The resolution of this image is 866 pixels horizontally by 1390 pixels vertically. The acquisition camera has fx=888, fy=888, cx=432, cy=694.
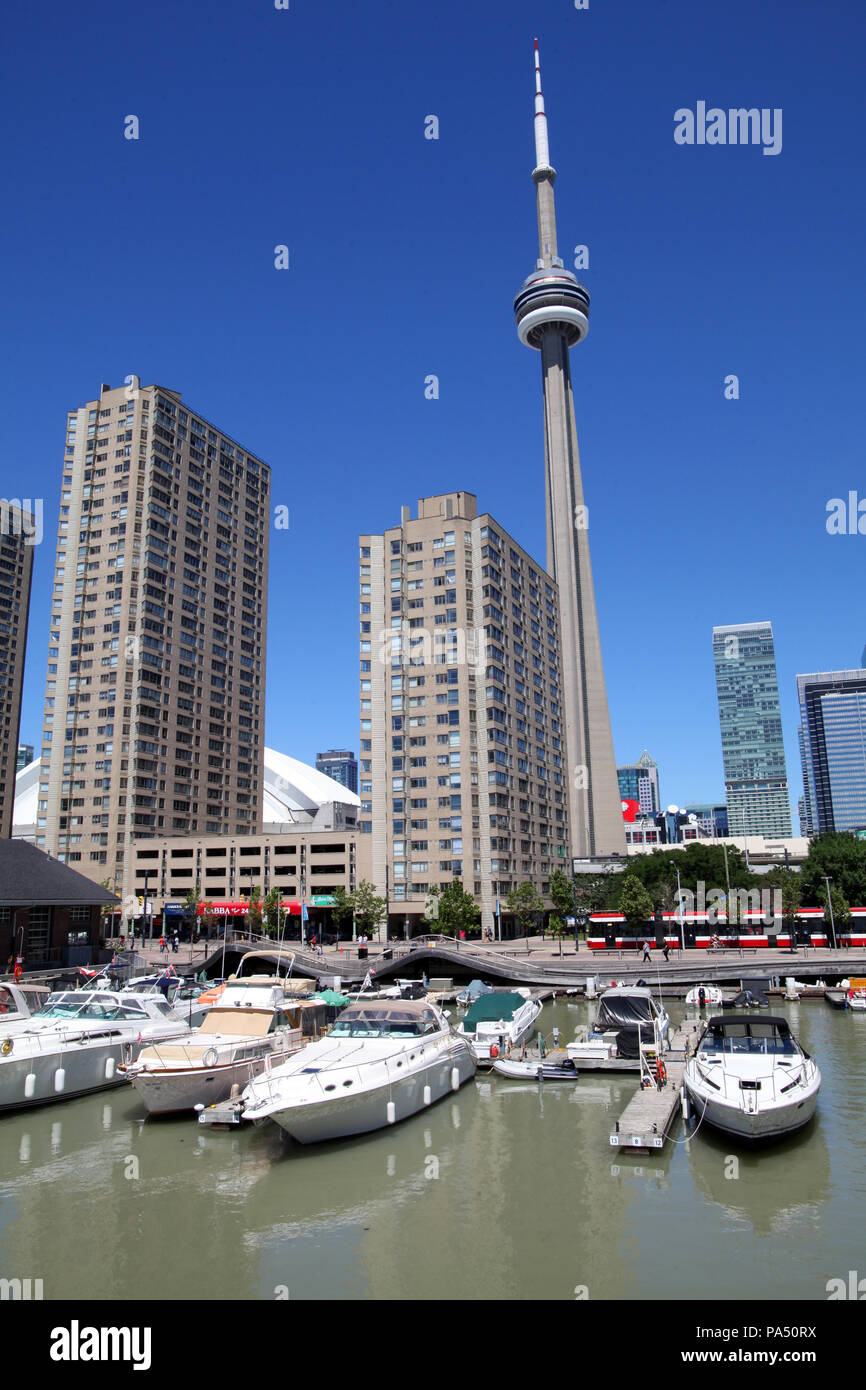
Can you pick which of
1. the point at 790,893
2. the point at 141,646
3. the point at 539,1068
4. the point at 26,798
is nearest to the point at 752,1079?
the point at 539,1068

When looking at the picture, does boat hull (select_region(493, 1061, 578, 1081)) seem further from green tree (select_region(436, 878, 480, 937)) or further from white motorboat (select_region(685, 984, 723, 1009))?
green tree (select_region(436, 878, 480, 937))

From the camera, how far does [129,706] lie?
408 feet

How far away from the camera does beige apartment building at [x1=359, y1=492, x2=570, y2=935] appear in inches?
3939

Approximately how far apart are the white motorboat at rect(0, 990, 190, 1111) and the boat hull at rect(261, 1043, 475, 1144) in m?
10.8

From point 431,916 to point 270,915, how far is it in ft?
63.9

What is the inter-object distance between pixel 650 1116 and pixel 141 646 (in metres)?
112

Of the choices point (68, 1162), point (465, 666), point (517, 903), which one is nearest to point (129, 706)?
point (465, 666)

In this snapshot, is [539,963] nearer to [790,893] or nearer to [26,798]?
[790,893]

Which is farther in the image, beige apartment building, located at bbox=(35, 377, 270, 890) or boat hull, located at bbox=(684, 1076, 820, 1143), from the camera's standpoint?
beige apartment building, located at bbox=(35, 377, 270, 890)

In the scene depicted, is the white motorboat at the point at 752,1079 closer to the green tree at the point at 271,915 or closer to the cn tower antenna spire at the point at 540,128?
the green tree at the point at 271,915

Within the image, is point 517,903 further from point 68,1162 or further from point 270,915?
point 68,1162

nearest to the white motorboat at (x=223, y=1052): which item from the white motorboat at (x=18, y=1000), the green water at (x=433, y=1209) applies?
the green water at (x=433, y=1209)

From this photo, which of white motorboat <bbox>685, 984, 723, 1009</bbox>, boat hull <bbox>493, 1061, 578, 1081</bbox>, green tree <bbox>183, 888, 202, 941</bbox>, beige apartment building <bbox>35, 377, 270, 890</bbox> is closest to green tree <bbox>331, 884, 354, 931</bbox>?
green tree <bbox>183, 888, 202, 941</bbox>

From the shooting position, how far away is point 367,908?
94.4 meters
